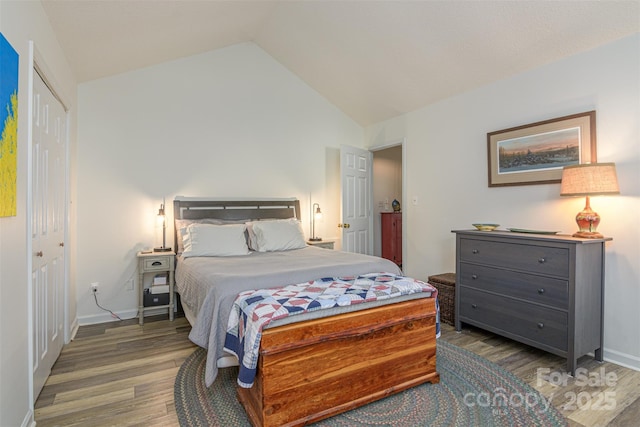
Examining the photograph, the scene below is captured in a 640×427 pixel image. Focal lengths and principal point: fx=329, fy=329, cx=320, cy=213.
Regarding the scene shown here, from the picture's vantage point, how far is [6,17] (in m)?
1.47

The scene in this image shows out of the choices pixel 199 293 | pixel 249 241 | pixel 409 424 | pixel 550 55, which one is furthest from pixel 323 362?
pixel 550 55

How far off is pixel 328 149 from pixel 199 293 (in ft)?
10.3

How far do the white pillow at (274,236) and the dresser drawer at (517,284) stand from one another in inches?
68.4

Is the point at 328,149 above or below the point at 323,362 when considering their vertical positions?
above

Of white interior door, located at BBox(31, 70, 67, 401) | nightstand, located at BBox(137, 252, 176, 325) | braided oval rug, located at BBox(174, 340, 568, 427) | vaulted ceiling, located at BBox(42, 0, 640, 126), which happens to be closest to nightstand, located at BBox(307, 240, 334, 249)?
nightstand, located at BBox(137, 252, 176, 325)

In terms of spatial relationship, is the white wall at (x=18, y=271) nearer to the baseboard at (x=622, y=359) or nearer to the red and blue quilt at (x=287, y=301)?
the red and blue quilt at (x=287, y=301)

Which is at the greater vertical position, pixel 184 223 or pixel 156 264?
pixel 184 223

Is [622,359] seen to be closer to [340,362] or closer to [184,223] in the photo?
[340,362]

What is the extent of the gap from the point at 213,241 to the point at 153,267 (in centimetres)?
70

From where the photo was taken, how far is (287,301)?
183 centimetres

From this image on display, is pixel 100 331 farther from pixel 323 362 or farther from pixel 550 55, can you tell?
pixel 550 55

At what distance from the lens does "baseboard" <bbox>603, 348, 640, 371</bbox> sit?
2389mm

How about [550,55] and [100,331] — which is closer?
[550,55]

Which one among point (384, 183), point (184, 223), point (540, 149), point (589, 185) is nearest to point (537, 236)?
point (589, 185)
